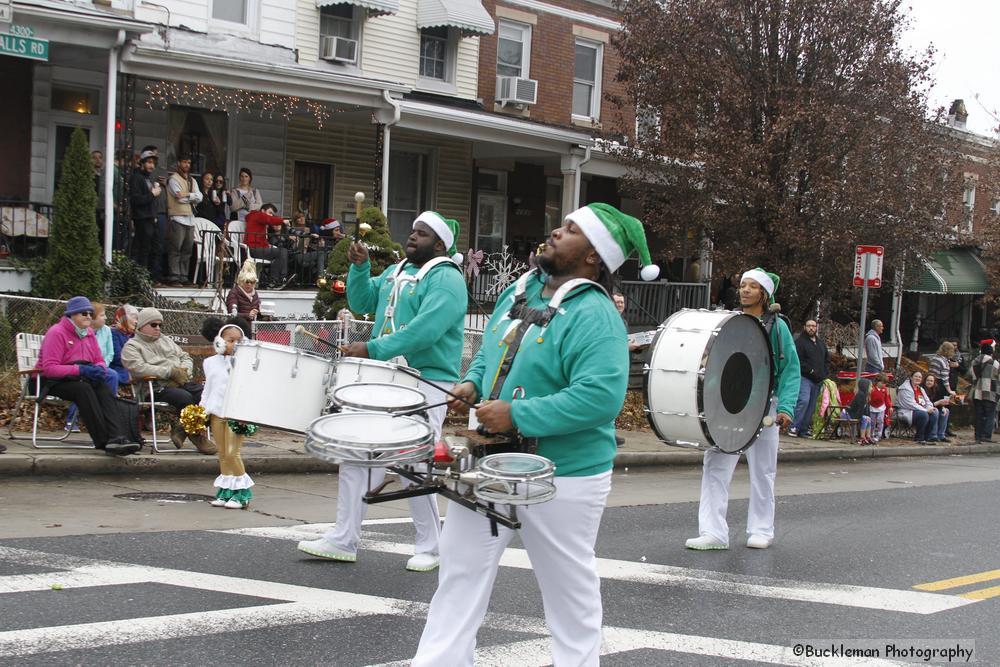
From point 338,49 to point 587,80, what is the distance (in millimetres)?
7248

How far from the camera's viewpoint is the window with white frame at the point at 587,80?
26.0 metres

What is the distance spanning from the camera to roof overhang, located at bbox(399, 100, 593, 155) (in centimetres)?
2023

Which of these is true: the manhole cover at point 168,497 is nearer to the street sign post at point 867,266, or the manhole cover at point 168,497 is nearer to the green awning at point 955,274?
the street sign post at point 867,266

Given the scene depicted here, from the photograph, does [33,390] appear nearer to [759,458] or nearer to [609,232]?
[759,458]

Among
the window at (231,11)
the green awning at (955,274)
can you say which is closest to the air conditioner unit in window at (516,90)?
the window at (231,11)

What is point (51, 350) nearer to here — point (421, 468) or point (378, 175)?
point (421, 468)

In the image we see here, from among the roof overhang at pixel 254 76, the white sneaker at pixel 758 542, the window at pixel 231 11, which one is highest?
the window at pixel 231 11

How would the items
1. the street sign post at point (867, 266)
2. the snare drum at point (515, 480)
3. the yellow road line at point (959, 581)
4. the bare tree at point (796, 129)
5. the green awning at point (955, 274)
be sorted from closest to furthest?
1. the snare drum at point (515, 480)
2. the yellow road line at point (959, 581)
3. the street sign post at point (867, 266)
4. the bare tree at point (796, 129)
5. the green awning at point (955, 274)

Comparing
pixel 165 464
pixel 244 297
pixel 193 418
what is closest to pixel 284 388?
pixel 193 418

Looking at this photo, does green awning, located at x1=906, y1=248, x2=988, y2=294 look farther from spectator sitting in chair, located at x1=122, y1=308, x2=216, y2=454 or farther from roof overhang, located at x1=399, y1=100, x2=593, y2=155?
spectator sitting in chair, located at x1=122, y1=308, x2=216, y2=454

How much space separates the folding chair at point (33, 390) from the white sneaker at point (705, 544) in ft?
19.2

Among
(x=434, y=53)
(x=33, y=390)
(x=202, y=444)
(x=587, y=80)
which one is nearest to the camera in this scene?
(x=33, y=390)

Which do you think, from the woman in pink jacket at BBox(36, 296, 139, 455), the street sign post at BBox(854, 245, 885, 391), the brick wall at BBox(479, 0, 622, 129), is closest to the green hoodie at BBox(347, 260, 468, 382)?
the woman in pink jacket at BBox(36, 296, 139, 455)

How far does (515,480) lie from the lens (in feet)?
12.7
